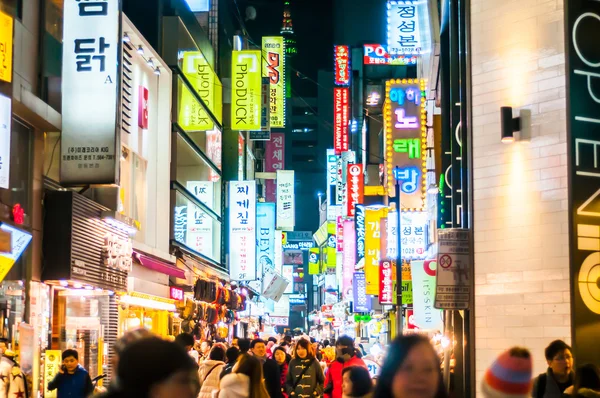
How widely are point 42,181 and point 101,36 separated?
116 inches

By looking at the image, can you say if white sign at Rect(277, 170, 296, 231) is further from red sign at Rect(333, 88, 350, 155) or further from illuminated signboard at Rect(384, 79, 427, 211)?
illuminated signboard at Rect(384, 79, 427, 211)

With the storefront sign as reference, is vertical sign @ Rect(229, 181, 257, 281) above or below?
above

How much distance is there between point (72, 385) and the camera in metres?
13.6

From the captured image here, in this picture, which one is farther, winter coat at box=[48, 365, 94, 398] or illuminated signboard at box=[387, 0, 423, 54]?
illuminated signboard at box=[387, 0, 423, 54]

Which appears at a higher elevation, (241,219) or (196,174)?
(196,174)

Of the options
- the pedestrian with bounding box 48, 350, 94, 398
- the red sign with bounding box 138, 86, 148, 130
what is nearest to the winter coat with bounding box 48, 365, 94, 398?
the pedestrian with bounding box 48, 350, 94, 398

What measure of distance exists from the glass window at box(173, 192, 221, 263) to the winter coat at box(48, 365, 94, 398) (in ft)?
60.1

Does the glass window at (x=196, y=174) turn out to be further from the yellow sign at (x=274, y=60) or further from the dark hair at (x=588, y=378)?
the dark hair at (x=588, y=378)

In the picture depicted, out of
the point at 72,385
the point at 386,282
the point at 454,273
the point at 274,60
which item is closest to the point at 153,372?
the point at 72,385

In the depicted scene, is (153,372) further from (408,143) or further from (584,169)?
(408,143)

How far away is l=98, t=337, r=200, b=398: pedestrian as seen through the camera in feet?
11.2

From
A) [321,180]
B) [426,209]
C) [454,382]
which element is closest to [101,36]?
[454,382]

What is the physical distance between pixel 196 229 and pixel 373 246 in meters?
7.00

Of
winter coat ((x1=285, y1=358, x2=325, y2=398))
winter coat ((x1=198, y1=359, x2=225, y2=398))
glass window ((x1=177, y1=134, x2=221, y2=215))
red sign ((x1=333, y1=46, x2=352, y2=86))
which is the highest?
red sign ((x1=333, y1=46, x2=352, y2=86))
